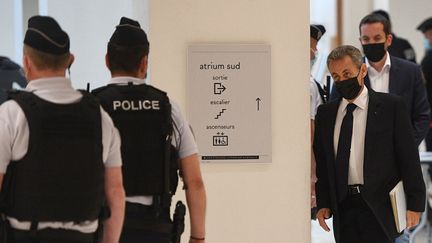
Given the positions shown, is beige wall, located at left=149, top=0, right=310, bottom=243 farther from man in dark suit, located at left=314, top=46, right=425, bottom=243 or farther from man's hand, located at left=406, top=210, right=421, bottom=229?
man's hand, located at left=406, top=210, right=421, bottom=229

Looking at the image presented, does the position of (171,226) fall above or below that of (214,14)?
below

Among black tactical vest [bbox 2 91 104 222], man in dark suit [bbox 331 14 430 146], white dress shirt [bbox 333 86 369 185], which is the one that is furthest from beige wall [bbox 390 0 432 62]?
black tactical vest [bbox 2 91 104 222]

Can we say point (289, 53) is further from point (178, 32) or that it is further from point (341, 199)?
point (341, 199)

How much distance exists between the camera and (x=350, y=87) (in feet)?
11.6

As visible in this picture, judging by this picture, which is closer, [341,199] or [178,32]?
[341,199]

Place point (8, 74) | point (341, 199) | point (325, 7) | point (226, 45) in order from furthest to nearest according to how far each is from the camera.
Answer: point (325, 7) < point (8, 74) < point (226, 45) < point (341, 199)

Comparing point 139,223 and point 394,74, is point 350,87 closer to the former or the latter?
point 394,74

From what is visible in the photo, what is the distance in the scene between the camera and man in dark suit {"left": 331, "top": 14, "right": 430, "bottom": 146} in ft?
14.9

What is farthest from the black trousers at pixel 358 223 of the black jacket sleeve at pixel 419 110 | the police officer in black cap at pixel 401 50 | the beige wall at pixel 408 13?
the beige wall at pixel 408 13

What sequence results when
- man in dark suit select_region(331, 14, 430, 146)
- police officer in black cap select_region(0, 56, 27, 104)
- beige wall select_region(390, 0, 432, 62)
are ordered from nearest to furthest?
man in dark suit select_region(331, 14, 430, 146) → police officer in black cap select_region(0, 56, 27, 104) → beige wall select_region(390, 0, 432, 62)

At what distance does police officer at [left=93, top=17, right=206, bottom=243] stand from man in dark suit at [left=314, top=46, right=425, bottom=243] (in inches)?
41.9

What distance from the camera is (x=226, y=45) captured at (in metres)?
3.78

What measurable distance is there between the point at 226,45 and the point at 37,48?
57.8 inches

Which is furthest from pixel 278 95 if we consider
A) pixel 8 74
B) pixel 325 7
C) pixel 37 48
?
pixel 325 7
